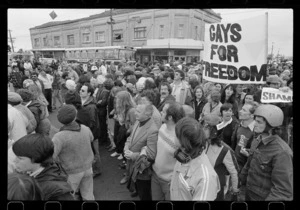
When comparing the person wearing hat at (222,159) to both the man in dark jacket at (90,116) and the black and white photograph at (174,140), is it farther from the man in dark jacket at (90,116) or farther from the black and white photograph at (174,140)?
the man in dark jacket at (90,116)

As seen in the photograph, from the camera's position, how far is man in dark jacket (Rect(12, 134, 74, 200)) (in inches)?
63.9

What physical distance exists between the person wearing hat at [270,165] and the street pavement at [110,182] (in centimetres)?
203

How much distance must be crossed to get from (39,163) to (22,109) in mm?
1919

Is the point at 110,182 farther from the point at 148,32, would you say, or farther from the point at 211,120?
the point at 148,32

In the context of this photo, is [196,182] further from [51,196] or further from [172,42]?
[172,42]

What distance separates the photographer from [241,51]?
324cm

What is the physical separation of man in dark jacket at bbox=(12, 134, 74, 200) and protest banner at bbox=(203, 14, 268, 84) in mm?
2746

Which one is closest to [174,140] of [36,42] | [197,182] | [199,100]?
[197,182]

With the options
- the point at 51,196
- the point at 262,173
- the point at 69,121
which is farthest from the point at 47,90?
the point at 262,173

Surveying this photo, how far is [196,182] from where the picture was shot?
5.44ft

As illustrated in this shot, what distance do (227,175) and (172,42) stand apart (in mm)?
26434

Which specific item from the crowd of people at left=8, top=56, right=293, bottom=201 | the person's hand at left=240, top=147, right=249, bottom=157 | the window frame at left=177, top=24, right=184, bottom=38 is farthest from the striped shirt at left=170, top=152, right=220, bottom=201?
the window frame at left=177, top=24, right=184, bottom=38

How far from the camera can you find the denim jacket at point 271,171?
5.90ft

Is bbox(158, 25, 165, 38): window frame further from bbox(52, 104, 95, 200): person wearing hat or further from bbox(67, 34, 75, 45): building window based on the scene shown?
bbox(52, 104, 95, 200): person wearing hat
